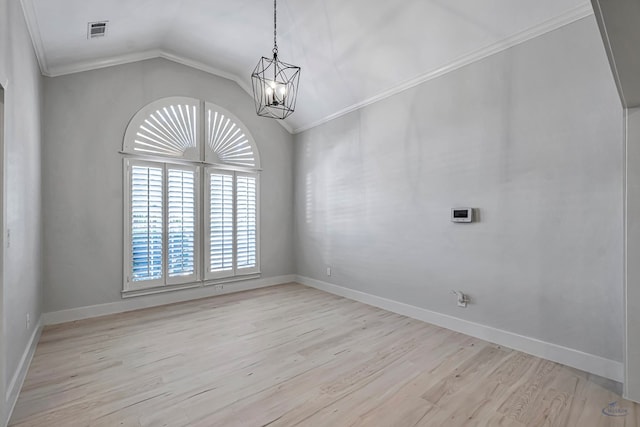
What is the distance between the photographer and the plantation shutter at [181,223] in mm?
4227

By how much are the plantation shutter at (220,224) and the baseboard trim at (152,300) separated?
26 cm

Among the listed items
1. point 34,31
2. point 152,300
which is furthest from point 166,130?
point 152,300

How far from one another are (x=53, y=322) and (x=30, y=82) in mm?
2623

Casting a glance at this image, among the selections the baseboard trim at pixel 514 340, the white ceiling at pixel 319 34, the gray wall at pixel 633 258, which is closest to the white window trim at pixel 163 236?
the white ceiling at pixel 319 34

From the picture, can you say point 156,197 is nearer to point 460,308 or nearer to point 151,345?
point 151,345

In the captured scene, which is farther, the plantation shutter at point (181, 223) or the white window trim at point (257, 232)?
the white window trim at point (257, 232)

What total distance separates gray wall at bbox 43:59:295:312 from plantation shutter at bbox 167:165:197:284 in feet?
1.95

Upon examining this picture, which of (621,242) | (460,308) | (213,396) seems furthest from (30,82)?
(621,242)

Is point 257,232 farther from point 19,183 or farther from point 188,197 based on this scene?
point 19,183

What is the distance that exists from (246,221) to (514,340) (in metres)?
3.96

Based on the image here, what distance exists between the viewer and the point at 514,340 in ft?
9.18

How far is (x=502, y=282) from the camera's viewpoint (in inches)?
114

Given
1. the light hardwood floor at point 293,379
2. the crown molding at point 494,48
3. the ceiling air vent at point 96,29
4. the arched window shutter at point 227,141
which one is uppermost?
the ceiling air vent at point 96,29

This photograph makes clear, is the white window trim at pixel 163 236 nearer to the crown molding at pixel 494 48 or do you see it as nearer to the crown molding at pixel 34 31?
the crown molding at pixel 34 31
